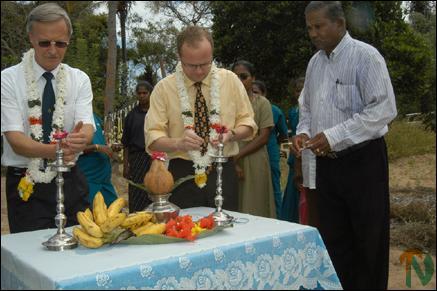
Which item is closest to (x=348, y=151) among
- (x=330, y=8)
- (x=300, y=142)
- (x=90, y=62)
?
(x=300, y=142)

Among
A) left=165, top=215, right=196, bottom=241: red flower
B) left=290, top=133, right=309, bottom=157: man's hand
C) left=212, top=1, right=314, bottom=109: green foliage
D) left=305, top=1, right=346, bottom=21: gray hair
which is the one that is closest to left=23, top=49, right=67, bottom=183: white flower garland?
left=165, top=215, right=196, bottom=241: red flower

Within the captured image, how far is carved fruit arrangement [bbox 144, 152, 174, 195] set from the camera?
227cm

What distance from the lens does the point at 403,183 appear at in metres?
8.88

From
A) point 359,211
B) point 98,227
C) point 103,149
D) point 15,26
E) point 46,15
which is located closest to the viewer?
point 98,227

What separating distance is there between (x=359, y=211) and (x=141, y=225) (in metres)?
1.36

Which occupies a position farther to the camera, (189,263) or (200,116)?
(200,116)

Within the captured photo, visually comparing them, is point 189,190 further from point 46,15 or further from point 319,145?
point 46,15

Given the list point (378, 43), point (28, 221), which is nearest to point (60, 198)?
point (28, 221)

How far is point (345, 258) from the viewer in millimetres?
3170

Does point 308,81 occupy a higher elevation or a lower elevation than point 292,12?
lower

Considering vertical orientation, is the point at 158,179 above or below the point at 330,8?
below

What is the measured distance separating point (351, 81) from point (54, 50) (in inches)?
63.1

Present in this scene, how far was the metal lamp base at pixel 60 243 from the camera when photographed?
2002mm

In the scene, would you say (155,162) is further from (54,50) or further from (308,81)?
(308,81)
